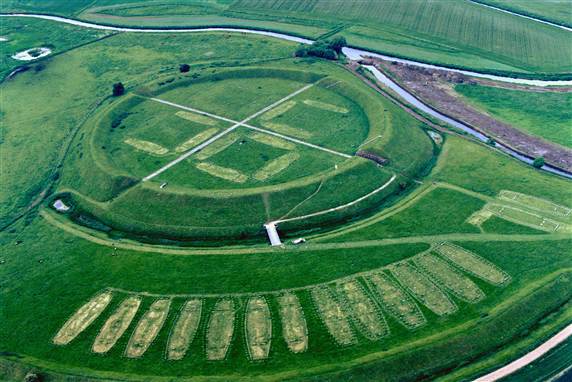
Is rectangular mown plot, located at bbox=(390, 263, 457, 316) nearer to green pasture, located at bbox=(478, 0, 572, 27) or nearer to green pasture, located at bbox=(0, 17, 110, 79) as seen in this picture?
green pasture, located at bbox=(0, 17, 110, 79)

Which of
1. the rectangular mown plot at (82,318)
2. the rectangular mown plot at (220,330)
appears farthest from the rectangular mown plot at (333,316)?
A: the rectangular mown plot at (82,318)

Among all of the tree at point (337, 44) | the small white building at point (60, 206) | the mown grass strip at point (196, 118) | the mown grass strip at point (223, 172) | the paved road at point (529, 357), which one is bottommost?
the paved road at point (529, 357)

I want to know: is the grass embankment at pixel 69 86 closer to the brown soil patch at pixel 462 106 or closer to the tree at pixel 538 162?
the brown soil patch at pixel 462 106

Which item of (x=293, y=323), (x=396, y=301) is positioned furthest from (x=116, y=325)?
(x=396, y=301)

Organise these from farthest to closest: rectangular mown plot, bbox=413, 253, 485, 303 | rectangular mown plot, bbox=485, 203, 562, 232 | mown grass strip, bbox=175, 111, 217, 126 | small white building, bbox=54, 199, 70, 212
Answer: mown grass strip, bbox=175, 111, 217, 126 < small white building, bbox=54, 199, 70, 212 < rectangular mown plot, bbox=485, 203, 562, 232 < rectangular mown plot, bbox=413, 253, 485, 303

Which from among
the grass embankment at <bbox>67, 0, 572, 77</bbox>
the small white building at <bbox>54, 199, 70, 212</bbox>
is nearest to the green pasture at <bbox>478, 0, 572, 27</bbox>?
the grass embankment at <bbox>67, 0, 572, 77</bbox>

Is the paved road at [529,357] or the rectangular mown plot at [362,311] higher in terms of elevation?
the rectangular mown plot at [362,311]
